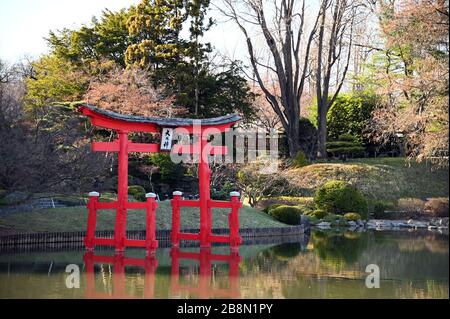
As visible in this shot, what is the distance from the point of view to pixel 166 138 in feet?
46.9

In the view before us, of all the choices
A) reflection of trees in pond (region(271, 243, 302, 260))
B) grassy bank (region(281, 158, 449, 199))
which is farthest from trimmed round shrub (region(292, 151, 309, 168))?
reflection of trees in pond (region(271, 243, 302, 260))

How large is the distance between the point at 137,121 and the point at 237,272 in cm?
468

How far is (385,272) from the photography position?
10789mm

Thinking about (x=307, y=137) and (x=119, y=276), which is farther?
(x=307, y=137)

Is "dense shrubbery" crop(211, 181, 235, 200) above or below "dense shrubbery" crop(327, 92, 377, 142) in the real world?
below

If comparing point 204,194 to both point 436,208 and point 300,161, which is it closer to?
point 436,208

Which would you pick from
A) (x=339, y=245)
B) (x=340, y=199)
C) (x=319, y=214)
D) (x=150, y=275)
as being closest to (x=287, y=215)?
(x=319, y=214)

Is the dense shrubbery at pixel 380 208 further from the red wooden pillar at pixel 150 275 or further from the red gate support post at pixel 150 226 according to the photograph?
the red wooden pillar at pixel 150 275

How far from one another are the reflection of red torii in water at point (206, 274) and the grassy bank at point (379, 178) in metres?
13.1

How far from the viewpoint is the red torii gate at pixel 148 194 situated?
13.5 metres

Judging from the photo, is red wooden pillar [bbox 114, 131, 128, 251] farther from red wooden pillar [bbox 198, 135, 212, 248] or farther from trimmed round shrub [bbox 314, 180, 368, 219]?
trimmed round shrub [bbox 314, 180, 368, 219]

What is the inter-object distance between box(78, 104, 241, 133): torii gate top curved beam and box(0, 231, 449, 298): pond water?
9.10 feet

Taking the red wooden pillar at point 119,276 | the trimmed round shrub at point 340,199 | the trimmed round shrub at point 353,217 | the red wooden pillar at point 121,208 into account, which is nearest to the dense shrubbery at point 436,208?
the trimmed round shrub at point 340,199

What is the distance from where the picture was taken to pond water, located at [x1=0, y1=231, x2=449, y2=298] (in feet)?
28.2
